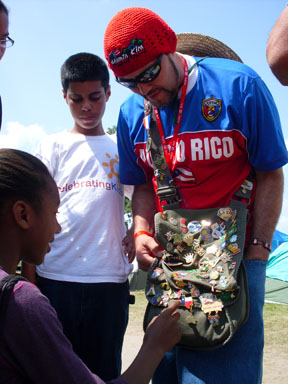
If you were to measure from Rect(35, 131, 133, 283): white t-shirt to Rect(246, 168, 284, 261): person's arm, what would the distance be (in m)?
1.05

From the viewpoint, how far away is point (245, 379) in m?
2.28

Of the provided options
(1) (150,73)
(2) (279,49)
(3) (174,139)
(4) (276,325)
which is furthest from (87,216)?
(4) (276,325)

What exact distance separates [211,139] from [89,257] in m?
1.18

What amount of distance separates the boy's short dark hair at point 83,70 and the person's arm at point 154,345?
1.90m

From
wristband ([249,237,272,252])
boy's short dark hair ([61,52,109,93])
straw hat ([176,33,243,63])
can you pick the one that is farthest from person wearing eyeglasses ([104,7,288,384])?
boy's short dark hair ([61,52,109,93])

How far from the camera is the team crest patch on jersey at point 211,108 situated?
245cm

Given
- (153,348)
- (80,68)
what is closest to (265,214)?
(153,348)

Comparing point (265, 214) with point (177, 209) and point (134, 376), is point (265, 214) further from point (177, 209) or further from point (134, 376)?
point (134, 376)

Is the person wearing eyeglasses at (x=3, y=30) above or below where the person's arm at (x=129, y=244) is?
above

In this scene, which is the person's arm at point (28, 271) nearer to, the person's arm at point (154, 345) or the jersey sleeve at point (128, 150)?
the jersey sleeve at point (128, 150)

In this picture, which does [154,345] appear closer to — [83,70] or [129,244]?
[129,244]

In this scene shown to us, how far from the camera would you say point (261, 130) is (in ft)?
7.77

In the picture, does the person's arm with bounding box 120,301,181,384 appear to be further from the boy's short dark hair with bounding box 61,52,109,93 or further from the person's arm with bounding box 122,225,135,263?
the boy's short dark hair with bounding box 61,52,109,93

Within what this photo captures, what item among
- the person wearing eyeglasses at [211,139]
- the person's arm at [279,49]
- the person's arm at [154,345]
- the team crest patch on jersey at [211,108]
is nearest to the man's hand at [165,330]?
the person's arm at [154,345]
